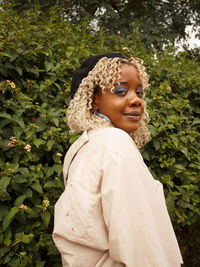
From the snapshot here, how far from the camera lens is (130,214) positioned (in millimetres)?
887

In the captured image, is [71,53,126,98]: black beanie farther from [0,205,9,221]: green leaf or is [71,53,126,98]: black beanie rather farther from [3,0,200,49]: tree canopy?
[3,0,200,49]: tree canopy

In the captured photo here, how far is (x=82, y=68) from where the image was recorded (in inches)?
53.2

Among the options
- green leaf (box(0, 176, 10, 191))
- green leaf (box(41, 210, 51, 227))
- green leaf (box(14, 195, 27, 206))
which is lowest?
green leaf (box(41, 210, 51, 227))

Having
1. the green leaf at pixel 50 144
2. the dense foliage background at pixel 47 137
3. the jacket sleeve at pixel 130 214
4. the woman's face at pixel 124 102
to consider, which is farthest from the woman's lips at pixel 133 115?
the green leaf at pixel 50 144

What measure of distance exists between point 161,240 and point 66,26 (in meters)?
2.93

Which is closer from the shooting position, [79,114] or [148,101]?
[79,114]

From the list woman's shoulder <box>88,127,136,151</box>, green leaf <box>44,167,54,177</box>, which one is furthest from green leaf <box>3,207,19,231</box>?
woman's shoulder <box>88,127,136,151</box>

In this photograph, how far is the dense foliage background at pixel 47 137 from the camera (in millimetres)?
1748

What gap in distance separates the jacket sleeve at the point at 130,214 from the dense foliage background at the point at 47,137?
31.8 inches

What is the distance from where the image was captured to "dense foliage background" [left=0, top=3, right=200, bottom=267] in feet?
5.74

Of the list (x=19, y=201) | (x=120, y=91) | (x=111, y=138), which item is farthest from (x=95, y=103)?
(x=19, y=201)

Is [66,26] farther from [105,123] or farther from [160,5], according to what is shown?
[160,5]

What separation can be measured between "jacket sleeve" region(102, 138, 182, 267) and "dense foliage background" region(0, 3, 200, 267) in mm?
808

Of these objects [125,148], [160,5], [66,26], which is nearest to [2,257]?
[125,148]
